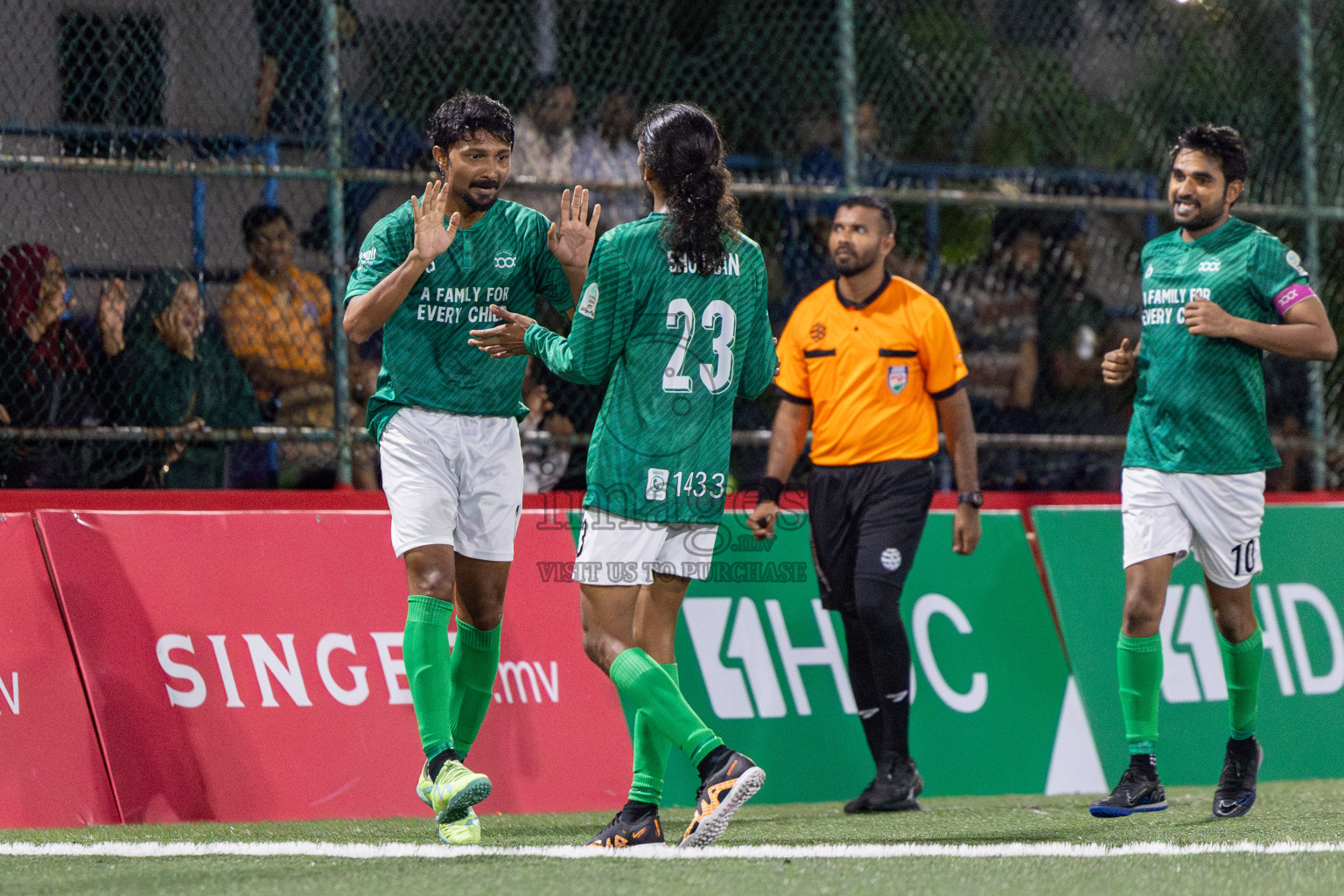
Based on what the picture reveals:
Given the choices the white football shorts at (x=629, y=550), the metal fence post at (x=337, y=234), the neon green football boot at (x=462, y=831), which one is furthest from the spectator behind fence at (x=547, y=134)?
the neon green football boot at (x=462, y=831)

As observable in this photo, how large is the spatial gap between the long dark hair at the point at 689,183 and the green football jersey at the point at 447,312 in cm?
93

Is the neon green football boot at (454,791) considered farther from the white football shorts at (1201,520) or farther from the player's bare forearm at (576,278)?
the white football shorts at (1201,520)

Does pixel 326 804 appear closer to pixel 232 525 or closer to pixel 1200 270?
pixel 232 525

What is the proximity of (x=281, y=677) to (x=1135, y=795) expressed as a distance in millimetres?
3066

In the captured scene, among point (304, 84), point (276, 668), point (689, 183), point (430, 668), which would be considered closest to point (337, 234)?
point (304, 84)

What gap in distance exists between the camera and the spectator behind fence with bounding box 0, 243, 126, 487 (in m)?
6.59

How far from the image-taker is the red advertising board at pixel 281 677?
5562mm

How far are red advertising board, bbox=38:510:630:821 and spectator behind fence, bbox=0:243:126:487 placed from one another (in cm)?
109

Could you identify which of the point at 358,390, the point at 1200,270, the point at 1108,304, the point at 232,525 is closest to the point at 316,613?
the point at 232,525

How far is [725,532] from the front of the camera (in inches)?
258

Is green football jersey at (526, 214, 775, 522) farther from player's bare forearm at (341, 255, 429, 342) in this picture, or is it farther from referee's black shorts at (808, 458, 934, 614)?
referee's black shorts at (808, 458, 934, 614)

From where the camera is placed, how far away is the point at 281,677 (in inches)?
227

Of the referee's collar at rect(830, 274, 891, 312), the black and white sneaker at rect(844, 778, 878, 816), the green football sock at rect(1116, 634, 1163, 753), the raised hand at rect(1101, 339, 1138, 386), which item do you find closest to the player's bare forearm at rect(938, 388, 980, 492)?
the referee's collar at rect(830, 274, 891, 312)

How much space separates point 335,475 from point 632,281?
9.96ft
